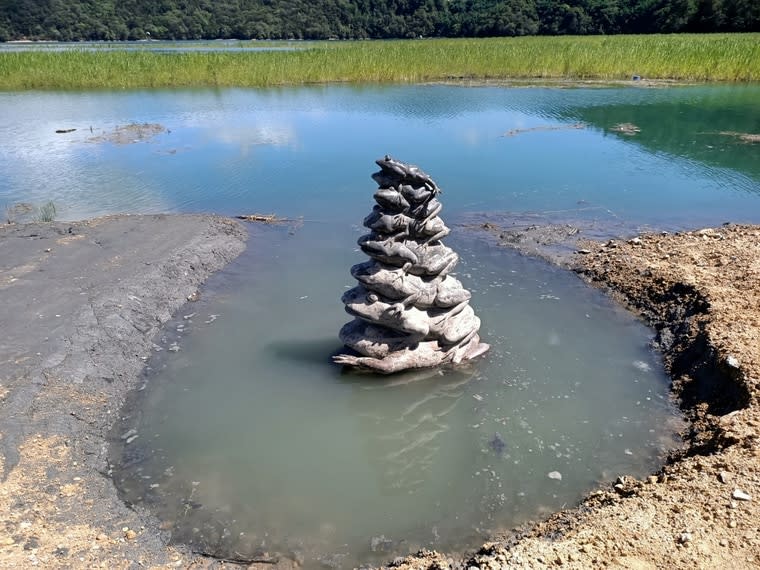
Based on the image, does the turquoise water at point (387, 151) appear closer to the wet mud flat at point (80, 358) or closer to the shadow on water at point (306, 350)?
the wet mud flat at point (80, 358)

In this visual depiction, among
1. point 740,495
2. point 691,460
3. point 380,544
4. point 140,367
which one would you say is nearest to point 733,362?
point 691,460

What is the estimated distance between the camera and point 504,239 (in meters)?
10.5

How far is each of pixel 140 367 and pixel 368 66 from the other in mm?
26993

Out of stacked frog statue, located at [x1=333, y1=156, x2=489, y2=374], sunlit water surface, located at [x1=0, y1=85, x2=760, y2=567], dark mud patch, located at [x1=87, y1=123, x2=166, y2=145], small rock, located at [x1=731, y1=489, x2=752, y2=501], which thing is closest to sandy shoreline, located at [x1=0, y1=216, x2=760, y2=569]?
small rock, located at [x1=731, y1=489, x2=752, y2=501]

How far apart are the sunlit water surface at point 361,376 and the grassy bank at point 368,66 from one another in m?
13.1

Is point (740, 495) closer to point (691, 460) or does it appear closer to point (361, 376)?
point (691, 460)

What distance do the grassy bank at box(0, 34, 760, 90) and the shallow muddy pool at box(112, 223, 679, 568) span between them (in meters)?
24.8

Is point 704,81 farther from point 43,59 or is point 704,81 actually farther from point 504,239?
point 43,59

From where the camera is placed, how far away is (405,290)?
6.36 meters

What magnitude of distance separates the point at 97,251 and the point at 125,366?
3.63 meters

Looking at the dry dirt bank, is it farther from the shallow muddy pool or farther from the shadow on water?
the shadow on water

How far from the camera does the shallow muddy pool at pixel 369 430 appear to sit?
4812mm

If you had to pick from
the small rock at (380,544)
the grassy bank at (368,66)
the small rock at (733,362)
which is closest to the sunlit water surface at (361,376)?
the small rock at (380,544)

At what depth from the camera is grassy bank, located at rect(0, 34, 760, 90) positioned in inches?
1112
